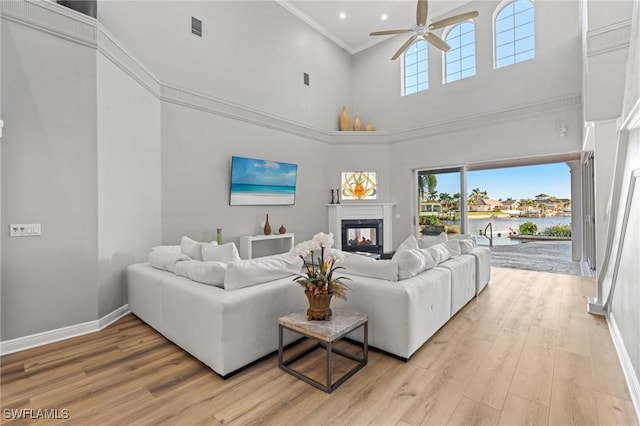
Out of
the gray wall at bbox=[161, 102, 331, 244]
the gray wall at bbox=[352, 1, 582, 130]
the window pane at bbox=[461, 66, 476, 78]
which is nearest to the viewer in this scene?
the gray wall at bbox=[161, 102, 331, 244]

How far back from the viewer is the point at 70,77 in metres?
2.90

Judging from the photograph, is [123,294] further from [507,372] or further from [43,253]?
[507,372]

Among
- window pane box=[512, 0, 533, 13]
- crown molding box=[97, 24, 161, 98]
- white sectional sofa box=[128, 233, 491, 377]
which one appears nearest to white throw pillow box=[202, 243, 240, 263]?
white sectional sofa box=[128, 233, 491, 377]

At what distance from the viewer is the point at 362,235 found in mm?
7152

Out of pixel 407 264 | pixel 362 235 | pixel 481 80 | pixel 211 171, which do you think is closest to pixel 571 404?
pixel 407 264

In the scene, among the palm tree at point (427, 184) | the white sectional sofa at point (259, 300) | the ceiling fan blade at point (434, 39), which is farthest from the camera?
the palm tree at point (427, 184)

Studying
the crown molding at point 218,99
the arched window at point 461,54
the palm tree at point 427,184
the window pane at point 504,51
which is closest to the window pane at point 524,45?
the window pane at point 504,51

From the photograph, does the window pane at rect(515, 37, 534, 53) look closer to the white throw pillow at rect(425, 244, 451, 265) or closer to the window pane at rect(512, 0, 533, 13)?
the window pane at rect(512, 0, 533, 13)

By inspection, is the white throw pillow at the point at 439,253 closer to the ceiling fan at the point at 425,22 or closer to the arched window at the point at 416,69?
the ceiling fan at the point at 425,22

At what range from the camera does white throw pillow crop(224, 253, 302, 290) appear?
2334 millimetres

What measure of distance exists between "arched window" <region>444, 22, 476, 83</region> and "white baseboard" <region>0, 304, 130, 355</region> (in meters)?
7.47

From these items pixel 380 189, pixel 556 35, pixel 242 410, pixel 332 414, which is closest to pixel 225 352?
pixel 242 410

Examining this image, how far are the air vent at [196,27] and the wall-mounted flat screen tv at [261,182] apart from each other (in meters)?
2.07

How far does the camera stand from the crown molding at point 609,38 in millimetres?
3127
